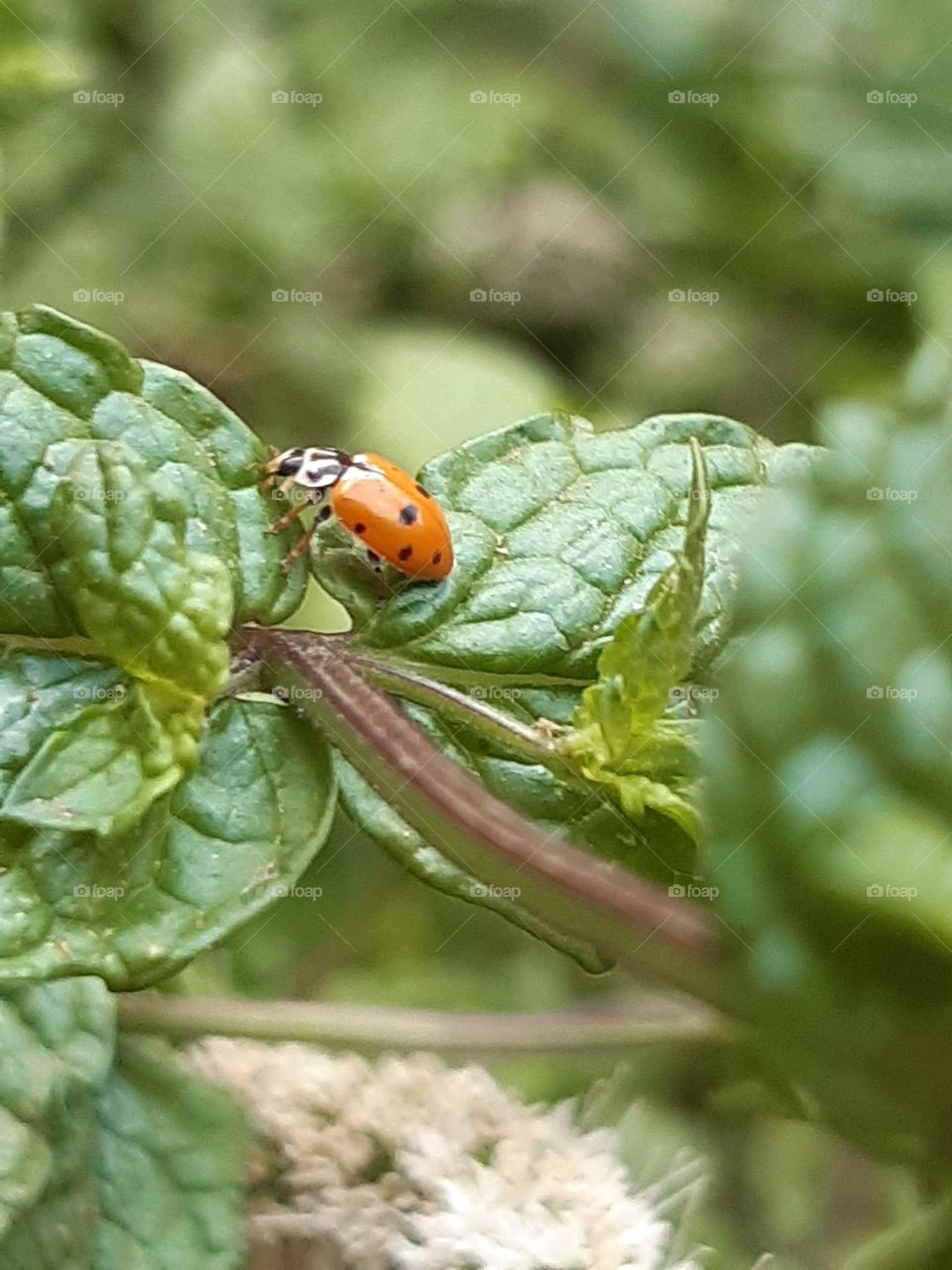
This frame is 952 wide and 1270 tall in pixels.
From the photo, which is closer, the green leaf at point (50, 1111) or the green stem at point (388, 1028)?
the green leaf at point (50, 1111)

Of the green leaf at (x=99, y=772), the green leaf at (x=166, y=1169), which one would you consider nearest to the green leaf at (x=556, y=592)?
the green leaf at (x=99, y=772)

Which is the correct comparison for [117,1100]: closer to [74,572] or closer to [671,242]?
[74,572]
